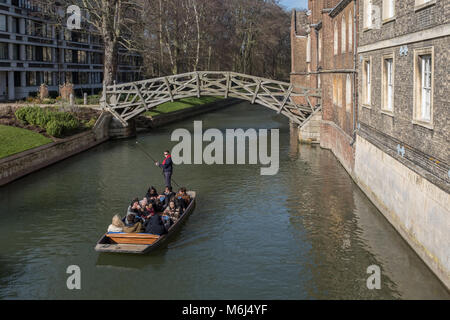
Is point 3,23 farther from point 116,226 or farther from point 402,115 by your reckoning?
point 402,115

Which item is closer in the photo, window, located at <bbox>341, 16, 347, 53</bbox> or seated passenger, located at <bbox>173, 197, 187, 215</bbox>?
seated passenger, located at <bbox>173, 197, 187, 215</bbox>

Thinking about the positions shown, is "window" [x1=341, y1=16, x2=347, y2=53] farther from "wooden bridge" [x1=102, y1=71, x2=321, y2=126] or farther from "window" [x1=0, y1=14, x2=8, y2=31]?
"window" [x1=0, y1=14, x2=8, y2=31]

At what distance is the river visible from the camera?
11.3 metres

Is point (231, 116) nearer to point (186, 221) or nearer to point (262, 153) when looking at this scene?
point (262, 153)

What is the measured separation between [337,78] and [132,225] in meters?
15.9

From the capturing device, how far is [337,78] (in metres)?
26.9

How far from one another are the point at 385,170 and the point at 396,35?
11.6ft

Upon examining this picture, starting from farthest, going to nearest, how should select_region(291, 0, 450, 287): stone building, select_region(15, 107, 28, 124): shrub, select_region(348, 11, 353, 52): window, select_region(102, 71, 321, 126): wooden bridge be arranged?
select_region(102, 71, 321, 126): wooden bridge → select_region(15, 107, 28, 124): shrub → select_region(348, 11, 353, 52): window → select_region(291, 0, 450, 287): stone building

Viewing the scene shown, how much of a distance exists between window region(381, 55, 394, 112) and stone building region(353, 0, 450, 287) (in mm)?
28

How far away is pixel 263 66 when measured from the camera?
85.9m

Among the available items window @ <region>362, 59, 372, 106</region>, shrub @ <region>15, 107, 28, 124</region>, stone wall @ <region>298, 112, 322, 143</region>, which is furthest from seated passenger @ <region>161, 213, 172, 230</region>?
stone wall @ <region>298, 112, 322, 143</region>

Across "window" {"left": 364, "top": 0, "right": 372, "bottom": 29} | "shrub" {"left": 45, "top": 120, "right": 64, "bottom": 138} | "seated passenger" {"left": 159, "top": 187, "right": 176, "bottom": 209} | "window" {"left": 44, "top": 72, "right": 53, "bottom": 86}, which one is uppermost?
"window" {"left": 44, "top": 72, "right": 53, "bottom": 86}

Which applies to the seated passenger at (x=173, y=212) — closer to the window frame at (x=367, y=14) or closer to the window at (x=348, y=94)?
the window frame at (x=367, y=14)

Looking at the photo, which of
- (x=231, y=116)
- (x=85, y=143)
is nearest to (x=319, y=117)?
(x=85, y=143)
